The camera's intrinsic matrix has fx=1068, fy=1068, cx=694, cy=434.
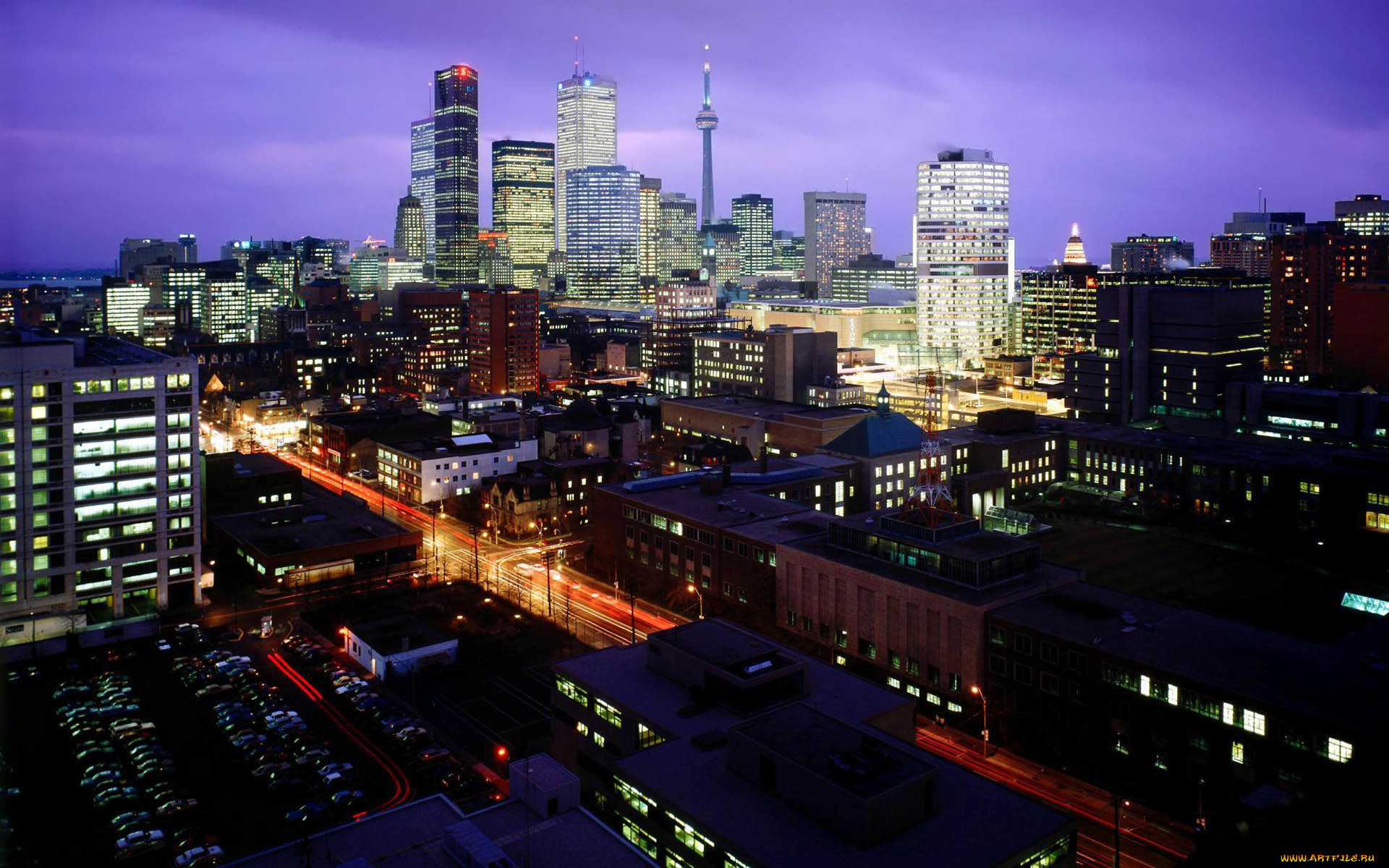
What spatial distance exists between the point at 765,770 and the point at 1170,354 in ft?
257

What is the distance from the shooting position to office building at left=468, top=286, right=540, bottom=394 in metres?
127

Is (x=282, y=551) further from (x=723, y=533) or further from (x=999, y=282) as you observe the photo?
(x=999, y=282)

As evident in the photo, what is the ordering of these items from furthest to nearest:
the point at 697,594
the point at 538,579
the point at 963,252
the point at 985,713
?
the point at 963,252 < the point at 538,579 < the point at 697,594 < the point at 985,713

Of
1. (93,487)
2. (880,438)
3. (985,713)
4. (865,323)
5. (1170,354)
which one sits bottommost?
(985,713)

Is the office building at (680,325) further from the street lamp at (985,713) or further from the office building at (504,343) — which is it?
the street lamp at (985,713)

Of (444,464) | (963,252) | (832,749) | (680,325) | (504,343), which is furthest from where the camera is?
(963,252)

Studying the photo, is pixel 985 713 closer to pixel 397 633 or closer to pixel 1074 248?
pixel 397 633

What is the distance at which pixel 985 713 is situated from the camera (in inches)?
1451

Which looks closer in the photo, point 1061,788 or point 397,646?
point 1061,788

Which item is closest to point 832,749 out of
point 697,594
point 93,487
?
point 697,594

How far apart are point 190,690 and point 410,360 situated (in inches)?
4325

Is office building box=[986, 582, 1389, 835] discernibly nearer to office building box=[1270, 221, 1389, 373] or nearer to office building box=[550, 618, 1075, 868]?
office building box=[550, 618, 1075, 868]

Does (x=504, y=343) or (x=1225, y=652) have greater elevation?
(x=504, y=343)

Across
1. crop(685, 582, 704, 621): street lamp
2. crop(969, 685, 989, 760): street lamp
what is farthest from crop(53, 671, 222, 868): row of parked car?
crop(969, 685, 989, 760): street lamp
